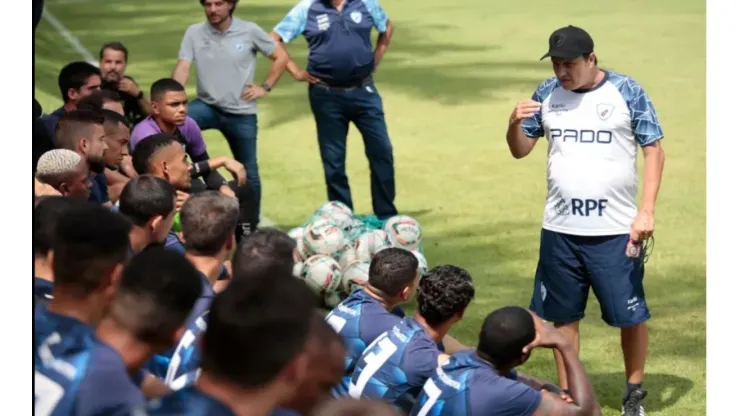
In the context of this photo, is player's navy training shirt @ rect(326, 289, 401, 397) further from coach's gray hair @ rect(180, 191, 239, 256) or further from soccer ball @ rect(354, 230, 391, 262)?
soccer ball @ rect(354, 230, 391, 262)

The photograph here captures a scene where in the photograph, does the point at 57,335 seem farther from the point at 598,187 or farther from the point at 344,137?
the point at 344,137

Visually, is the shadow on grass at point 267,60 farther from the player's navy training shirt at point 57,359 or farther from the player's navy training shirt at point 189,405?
the player's navy training shirt at point 189,405

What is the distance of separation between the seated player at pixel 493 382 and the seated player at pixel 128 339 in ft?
4.68

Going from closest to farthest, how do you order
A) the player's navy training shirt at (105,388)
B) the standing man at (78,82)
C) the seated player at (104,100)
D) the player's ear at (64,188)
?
1. the player's navy training shirt at (105,388)
2. the player's ear at (64,188)
3. the seated player at (104,100)
4. the standing man at (78,82)

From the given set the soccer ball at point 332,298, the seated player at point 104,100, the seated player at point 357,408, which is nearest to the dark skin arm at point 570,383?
the seated player at point 357,408

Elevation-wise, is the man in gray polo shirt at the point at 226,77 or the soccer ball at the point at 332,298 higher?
the man in gray polo shirt at the point at 226,77

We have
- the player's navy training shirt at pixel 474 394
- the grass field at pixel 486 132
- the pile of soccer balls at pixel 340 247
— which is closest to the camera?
the player's navy training shirt at pixel 474 394

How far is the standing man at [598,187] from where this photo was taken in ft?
22.9

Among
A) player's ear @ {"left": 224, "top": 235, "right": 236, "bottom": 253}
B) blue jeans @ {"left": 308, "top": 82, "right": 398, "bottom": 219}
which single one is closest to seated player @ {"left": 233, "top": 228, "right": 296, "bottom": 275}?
player's ear @ {"left": 224, "top": 235, "right": 236, "bottom": 253}

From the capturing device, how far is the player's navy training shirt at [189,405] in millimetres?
3422

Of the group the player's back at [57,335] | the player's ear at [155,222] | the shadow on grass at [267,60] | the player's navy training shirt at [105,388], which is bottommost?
the shadow on grass at [267,60]

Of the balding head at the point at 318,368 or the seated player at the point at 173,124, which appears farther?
the seated player at the point at 173,124

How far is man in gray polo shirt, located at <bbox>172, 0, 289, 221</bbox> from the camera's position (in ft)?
35.7
